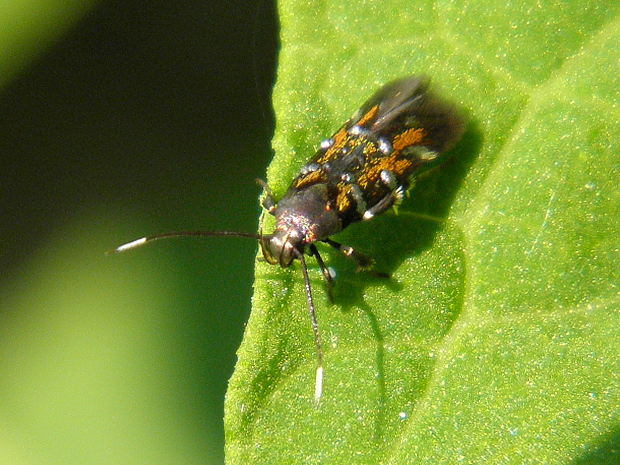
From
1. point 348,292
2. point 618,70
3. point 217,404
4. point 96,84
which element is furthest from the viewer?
point 96,84

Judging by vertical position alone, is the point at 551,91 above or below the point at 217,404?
above

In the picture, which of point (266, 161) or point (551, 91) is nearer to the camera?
point (551, 91)

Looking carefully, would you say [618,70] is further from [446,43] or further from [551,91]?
[446,43]

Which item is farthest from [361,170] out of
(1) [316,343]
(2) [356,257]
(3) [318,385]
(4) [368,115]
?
(3) [318,385]

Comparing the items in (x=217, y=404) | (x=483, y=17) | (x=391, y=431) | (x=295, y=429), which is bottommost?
(x=217, y=404)

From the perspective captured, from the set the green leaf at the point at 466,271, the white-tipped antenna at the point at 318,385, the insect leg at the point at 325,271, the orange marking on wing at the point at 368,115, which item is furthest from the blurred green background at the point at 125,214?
the white-tipped antenna at the point at 318,385

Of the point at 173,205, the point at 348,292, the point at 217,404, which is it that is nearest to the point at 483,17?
the point at 348,292

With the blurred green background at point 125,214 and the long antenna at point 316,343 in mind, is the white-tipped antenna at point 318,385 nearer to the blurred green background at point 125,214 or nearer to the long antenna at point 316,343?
the long antenna at point 316,343
